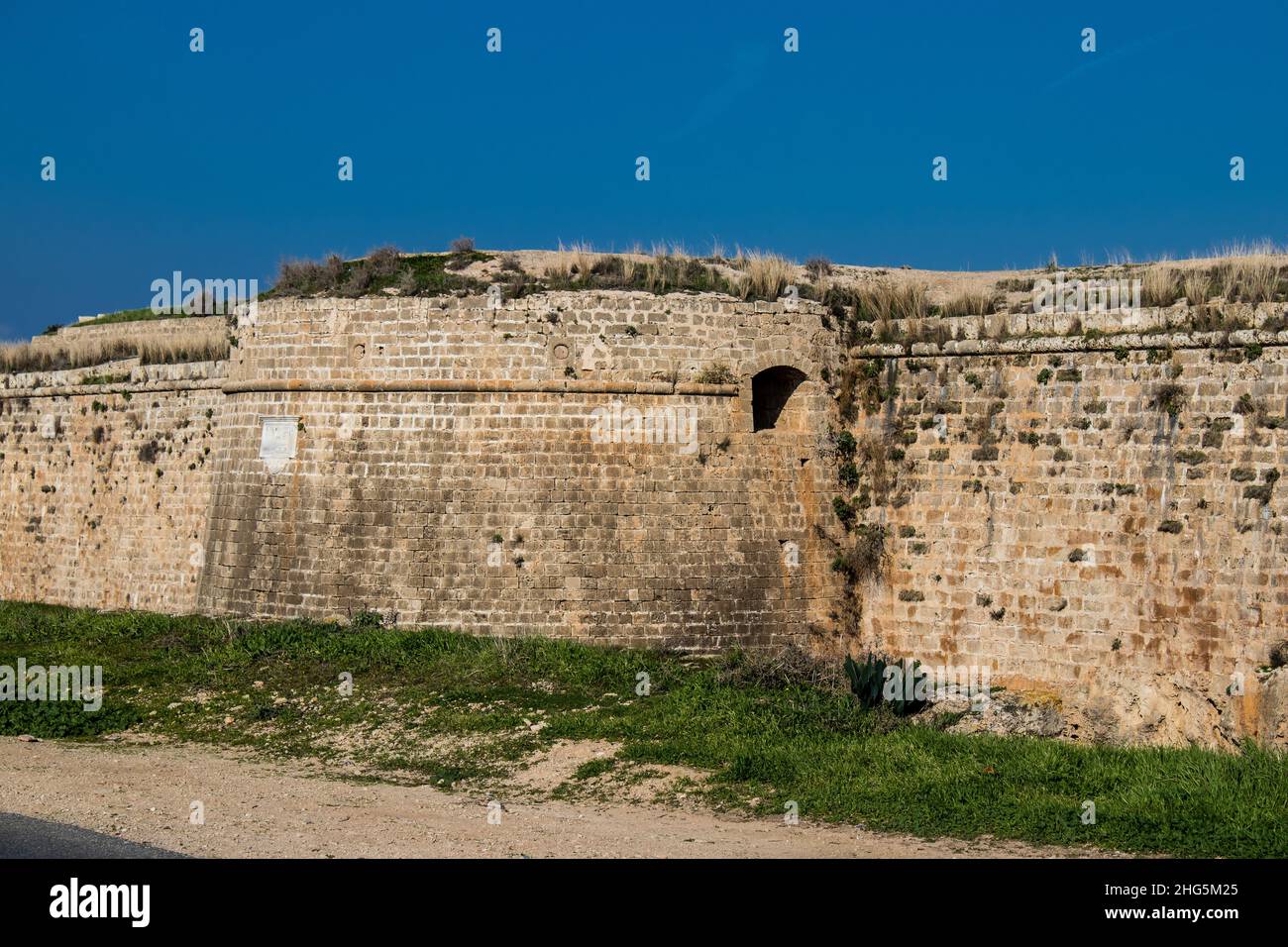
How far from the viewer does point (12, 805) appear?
10.1m

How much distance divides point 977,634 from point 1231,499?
3.03 meters

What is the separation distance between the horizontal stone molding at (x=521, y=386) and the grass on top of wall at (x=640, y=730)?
2.77m

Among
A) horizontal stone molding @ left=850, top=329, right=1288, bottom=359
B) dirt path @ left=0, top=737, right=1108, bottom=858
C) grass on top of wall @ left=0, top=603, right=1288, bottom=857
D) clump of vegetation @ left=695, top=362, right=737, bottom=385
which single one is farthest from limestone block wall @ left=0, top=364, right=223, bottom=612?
horizontal stone molding @ left=850, top=329, right=1288, bottom=359

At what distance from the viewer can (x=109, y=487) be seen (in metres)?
20.0

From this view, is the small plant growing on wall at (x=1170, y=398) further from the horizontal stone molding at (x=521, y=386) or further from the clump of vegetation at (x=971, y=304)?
the horizontal stone molding at (x=521, y=386)

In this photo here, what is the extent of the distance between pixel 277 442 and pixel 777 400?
600cm

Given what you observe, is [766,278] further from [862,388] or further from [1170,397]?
[1170,397]

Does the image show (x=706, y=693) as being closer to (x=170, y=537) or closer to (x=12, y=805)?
(x=12, y=805)

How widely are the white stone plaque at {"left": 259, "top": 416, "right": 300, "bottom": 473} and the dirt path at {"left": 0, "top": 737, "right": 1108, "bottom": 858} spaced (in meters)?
4.61

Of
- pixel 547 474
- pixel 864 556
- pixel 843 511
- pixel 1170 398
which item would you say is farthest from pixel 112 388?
pixel 1170 398

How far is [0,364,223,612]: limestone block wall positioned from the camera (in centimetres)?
1870

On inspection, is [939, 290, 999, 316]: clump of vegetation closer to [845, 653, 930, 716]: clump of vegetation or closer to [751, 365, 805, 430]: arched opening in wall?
[751, 365, 805, 430]: arched opening in wall
